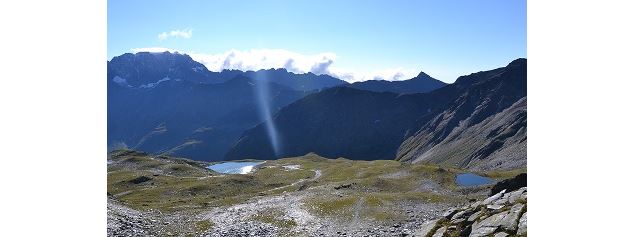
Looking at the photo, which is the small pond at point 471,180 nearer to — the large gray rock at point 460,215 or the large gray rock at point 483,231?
the large gray rock at point 460,215

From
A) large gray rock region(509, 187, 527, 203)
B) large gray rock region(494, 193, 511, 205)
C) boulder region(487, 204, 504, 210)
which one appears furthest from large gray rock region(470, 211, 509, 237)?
large gray rock region(494, 193, 511, 205)

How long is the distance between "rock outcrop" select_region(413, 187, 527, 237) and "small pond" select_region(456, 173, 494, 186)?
6532 cm

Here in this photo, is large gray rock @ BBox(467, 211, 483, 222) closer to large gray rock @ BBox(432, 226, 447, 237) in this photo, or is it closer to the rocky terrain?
large gray rock @ BBox(432, 226, 447, 237)

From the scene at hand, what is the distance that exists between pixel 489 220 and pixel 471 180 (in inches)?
→ 3046

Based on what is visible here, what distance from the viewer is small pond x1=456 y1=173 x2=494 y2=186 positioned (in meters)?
93.9

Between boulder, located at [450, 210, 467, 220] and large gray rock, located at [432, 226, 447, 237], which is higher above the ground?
boulder, located at [450, 210, 467, 220]

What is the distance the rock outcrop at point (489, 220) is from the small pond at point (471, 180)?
2572 inches

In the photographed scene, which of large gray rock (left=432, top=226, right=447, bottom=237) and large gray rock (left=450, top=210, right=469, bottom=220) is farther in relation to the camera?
large gray rock (left=450, top=210, right=469, bottom=220)

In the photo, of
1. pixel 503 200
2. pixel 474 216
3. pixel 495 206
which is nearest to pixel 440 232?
pixel 474 216

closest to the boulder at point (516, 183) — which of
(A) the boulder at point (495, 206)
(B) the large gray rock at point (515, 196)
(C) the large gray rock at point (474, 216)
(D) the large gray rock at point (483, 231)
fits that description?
(B) the large gray rock at point (515, 196)

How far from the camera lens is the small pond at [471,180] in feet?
308
